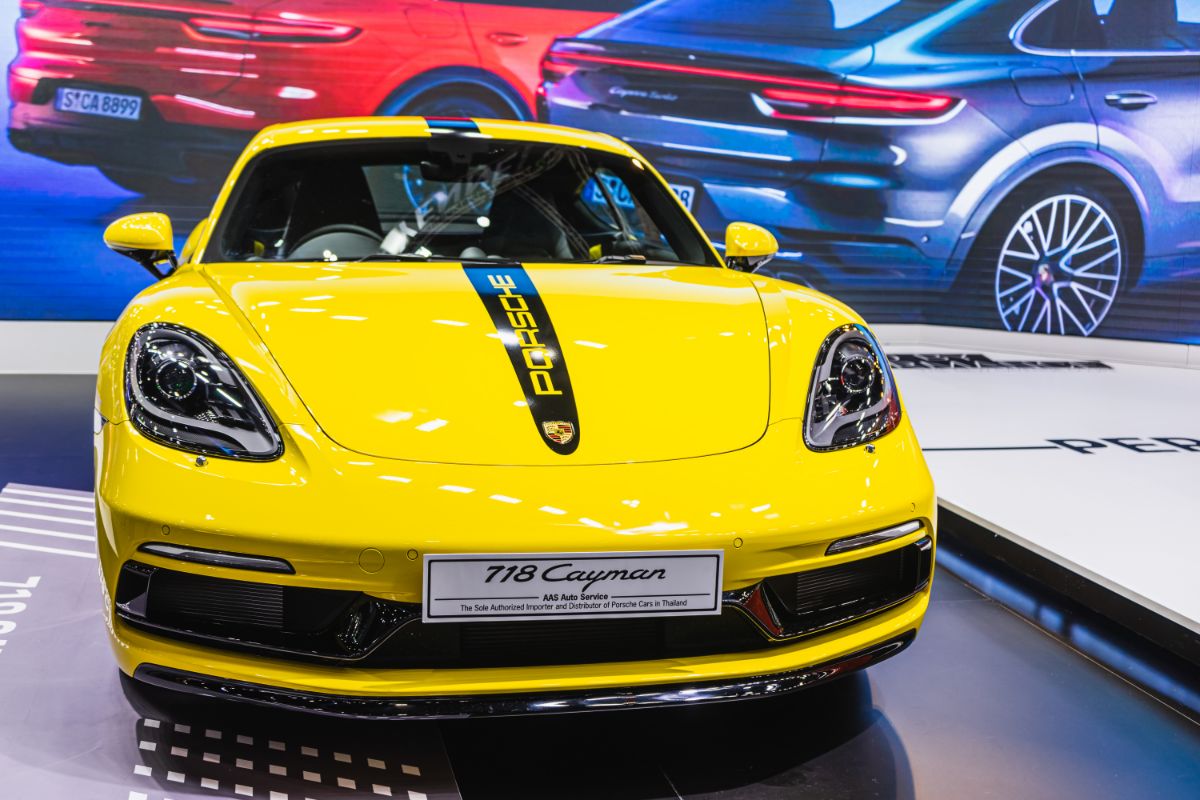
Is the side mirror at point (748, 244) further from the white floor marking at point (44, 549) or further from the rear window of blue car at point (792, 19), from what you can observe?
the rear window of blue car at point (792, 19)

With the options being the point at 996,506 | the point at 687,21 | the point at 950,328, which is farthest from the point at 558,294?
the point at 950,328

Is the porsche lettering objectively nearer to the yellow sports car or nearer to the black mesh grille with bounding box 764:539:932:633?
the yellow sports car

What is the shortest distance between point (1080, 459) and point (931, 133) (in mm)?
4162

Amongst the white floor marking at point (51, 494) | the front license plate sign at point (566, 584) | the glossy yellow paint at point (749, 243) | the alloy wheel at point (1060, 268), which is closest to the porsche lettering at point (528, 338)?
the front license plate sign at point (566, 584)

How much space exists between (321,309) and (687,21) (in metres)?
5.58

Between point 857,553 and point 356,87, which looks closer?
point 857,553

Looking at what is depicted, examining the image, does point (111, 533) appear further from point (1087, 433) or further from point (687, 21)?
point (687, 21)

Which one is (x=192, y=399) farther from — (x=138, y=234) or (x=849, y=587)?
(x=849, y=587)

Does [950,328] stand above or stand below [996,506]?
below

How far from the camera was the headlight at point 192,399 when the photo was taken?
4.97 feet

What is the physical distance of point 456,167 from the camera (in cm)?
260

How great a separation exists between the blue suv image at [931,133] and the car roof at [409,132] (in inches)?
158

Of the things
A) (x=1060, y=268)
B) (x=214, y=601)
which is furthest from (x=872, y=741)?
(x=1060, y=268)

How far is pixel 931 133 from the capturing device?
7.25 meters
